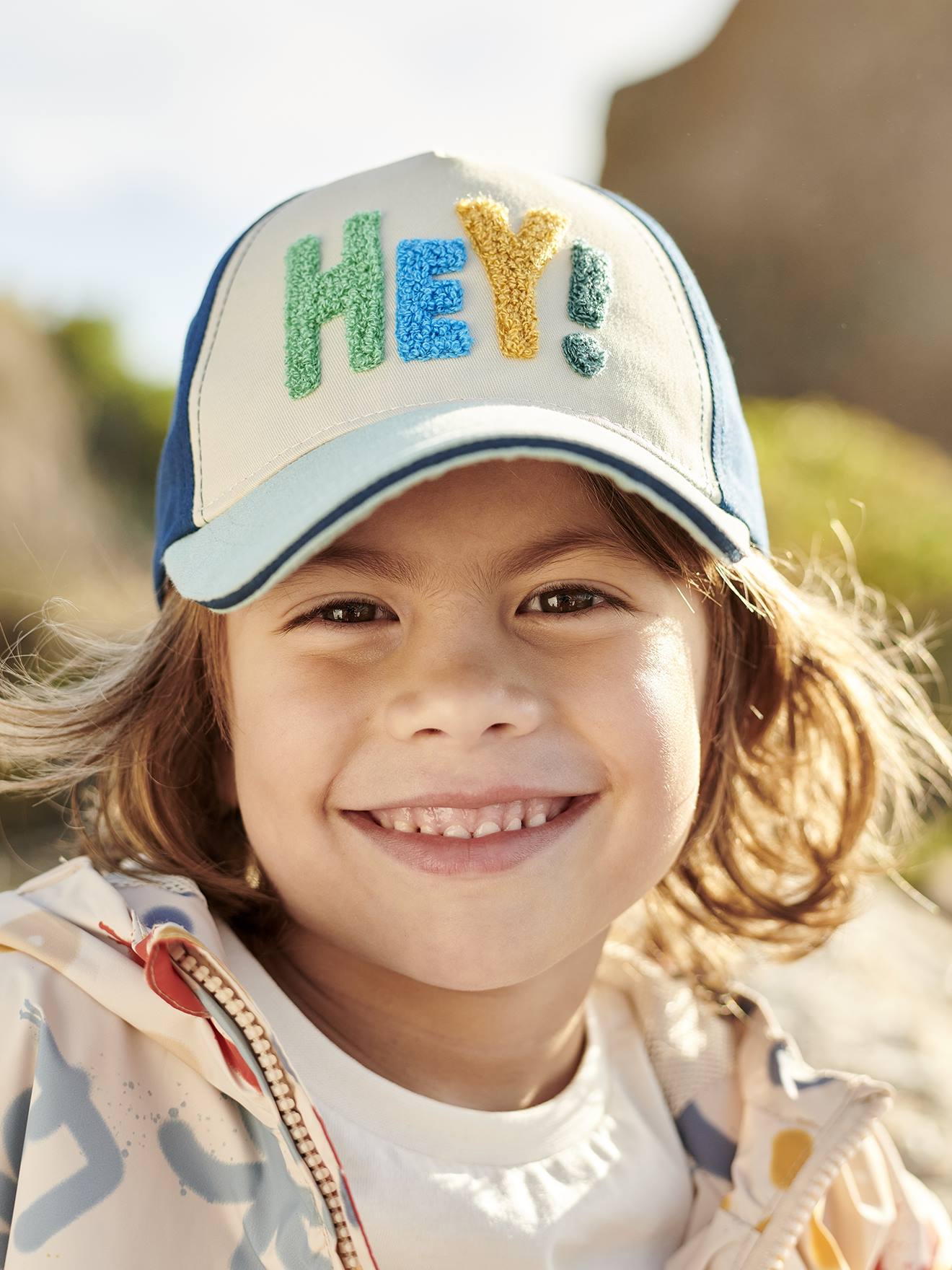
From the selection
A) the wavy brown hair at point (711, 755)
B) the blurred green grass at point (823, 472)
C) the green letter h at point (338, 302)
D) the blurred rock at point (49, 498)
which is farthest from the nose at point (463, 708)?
the blurred green grass at point (823, 472)

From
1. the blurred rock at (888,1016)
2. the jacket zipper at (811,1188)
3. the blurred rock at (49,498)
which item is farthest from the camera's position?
the blurred rock at (49,498)

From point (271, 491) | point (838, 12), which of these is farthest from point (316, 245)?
point (838, 12)

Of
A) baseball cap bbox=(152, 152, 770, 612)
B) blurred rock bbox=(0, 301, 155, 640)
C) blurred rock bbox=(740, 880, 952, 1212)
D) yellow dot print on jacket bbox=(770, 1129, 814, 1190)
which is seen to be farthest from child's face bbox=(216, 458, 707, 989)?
blurred rock bbox=(0, 301, 155, 640)

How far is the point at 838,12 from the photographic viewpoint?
8977 millimetres

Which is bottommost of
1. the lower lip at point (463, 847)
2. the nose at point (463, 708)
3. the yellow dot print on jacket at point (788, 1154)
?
the yellow dot print on jacket at point (788, 1154)

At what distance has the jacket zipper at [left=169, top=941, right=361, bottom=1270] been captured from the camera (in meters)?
1.27

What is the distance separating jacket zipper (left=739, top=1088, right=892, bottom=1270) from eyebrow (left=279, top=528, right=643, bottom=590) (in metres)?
0.90

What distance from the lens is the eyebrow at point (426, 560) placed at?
1.40 metres

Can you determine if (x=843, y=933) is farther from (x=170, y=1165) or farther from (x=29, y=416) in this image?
(x=29, y=416)

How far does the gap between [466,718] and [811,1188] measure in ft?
2.80

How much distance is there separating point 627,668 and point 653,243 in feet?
1.90

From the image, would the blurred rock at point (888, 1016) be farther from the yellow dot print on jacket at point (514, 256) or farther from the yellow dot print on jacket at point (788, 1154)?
the yellow dot print on jacket at point (514, 256)

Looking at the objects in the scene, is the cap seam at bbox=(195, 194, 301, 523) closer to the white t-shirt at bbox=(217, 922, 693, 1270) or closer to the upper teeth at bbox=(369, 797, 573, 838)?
the upper teeth at bbox=(369, 797, 573, 838)

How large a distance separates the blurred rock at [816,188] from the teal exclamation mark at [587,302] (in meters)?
6.80
